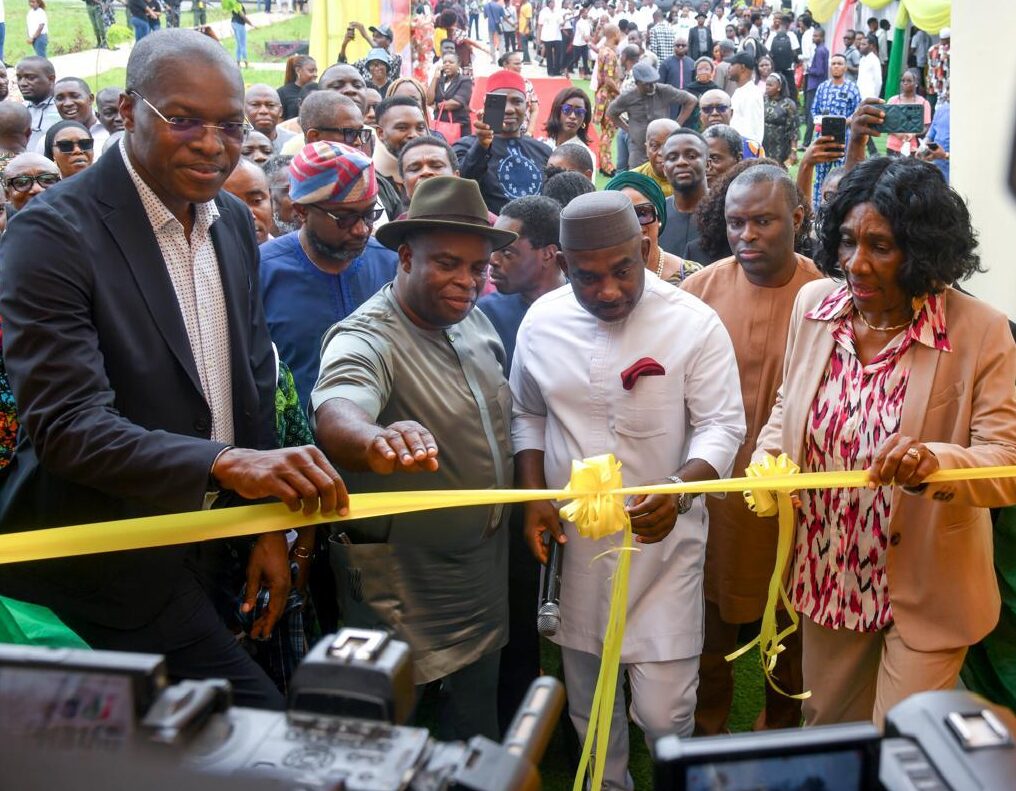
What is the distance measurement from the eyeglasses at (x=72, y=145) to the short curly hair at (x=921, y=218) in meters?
5.76

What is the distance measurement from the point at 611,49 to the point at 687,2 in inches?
430

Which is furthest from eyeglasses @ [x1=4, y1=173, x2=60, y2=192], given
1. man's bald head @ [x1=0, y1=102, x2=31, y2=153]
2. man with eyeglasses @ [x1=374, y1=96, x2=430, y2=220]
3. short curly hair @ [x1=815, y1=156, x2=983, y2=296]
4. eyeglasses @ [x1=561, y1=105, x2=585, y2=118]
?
eyeglasses @ [x1=561, y1=105, x2=585, y2=118]

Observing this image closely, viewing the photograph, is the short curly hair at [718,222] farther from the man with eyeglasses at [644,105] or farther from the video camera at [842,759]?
the man with eyeglasses at [644,105]

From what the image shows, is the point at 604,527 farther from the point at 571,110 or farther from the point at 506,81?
the point at 571,110

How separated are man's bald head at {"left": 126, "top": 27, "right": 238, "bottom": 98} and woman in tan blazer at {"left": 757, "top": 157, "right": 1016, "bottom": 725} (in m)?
1.92

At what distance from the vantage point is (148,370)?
8.70 ft

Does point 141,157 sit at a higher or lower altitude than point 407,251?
higher

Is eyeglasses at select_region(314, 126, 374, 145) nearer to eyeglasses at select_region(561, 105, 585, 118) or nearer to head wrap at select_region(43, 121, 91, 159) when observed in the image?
head wrap at select_region(43, 121, 91, 159)

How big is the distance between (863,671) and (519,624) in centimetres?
133

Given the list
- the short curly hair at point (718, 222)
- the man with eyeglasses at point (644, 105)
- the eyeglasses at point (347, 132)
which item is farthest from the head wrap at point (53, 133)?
the man with eyeglasses at point (644, 105)

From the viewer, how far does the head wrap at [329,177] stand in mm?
3936

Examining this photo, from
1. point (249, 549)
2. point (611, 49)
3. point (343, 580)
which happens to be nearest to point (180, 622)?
point (249, 549)

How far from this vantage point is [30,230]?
2.51 meters

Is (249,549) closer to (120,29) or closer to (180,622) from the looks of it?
(180,622)
